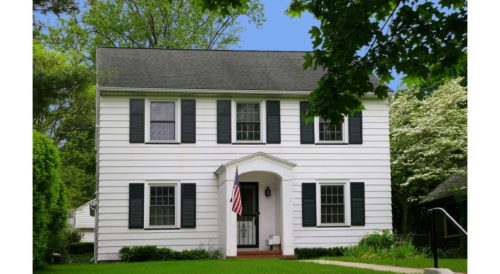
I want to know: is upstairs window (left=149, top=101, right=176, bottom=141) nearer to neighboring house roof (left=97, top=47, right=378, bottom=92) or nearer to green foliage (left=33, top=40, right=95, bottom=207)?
neighboring house roof (left=97, top=47, right=378, bottom=92)

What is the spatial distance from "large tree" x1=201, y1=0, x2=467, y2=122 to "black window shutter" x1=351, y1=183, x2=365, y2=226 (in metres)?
8.90

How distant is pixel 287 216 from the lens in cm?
1658

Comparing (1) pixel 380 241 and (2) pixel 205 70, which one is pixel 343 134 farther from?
(2) pixel 205 70

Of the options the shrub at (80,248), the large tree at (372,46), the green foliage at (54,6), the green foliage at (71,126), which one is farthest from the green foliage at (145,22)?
the large tree at (372,46)

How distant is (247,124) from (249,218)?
98.0 inches

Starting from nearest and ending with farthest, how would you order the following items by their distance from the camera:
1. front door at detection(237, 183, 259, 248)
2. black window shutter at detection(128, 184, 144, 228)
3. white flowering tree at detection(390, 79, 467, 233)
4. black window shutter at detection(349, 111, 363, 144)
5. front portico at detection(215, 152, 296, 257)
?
1. front portico at detection(215, 152, 296, 257)
2. black window shutter at detection(128, 184, 144, 228)
3. front door at detection(237, 183, 259, 248)
4. black window shutter at detection(349, 111, 363, 144)
5. white flowering tree at detection(390, 79, 467, 233)

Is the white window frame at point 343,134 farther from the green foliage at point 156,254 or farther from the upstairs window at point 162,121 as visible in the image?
the green foliage at point 156,254

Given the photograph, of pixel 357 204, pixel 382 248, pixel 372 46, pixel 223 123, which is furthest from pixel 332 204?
pixel 372 46

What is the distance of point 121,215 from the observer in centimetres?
1669

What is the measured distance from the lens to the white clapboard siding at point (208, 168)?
1672 centimetres

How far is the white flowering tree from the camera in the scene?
69.2 feet

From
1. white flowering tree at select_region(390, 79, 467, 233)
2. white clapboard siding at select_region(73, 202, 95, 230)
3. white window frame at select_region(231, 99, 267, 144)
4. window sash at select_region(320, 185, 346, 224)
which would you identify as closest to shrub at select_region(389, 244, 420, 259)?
window sash at select_region(320, 185, 346, 224)
